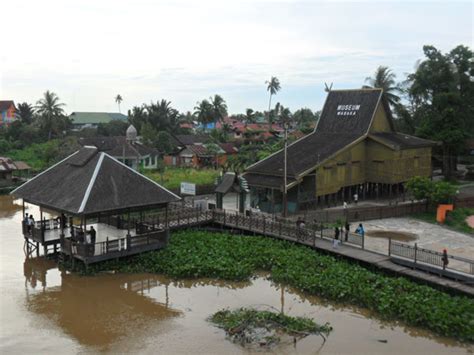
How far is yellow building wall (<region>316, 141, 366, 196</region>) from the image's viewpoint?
3856 centimetres

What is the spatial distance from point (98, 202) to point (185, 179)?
26.6 metres

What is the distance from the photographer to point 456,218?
35.7 m

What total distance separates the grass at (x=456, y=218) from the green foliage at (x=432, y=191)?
3.24 feet

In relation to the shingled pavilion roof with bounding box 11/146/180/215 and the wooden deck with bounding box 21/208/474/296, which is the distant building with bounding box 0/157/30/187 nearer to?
the shingled pavilion roof with bounding box 11/146/180/215

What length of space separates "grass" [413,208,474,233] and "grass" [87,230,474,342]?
12.9m

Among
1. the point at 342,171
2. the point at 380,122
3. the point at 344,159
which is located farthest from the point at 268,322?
the point at 380,122

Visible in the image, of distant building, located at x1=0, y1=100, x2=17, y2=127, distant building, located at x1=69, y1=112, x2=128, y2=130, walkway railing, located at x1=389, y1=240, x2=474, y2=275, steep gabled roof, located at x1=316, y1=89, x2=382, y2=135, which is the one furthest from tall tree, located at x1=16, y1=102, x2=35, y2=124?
walkway railing, located at x1=389, y1=240, x2=474, y2=275

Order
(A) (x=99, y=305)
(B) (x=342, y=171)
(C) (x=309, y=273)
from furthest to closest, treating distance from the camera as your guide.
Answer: (B) (x=342, y=171) < (C) (x=309, y=273) < (A) (x=99, y=305)

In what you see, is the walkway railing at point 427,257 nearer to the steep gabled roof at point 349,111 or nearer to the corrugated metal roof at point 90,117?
the steep gabled roof at point 349,111

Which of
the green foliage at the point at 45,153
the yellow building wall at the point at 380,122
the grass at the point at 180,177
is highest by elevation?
the yellow building wall at the point at 380,122

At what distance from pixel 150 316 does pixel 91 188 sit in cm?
798

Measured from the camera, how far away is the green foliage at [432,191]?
3644 centimetres

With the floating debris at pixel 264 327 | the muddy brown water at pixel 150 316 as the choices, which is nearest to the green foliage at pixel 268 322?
the floating debris at pixel 264 327

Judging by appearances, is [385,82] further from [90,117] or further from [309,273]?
[90,117]
